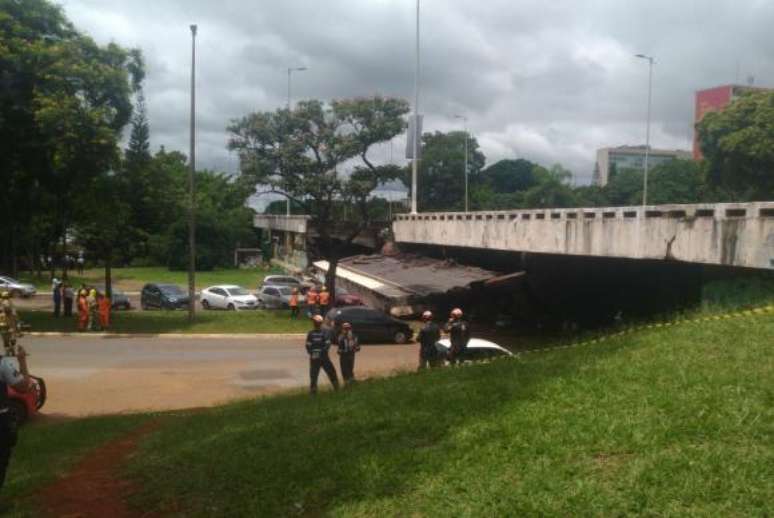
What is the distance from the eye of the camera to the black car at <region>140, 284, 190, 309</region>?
3397 cm

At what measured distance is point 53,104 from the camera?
2198 centimetres

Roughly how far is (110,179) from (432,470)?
2193 cm

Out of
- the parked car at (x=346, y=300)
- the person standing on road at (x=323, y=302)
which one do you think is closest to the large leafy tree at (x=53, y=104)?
the person standing on road at (x=323, y=302)

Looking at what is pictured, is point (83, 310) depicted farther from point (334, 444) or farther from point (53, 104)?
point (334, 444)

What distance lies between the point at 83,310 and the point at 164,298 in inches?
351

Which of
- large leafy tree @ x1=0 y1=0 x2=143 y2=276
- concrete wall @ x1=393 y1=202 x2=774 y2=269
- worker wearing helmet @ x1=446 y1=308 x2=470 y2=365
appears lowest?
worker wearing helmet @ x1=446 y1=308 x2=470 y2=365

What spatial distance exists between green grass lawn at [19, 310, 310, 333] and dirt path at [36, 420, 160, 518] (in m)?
17.0

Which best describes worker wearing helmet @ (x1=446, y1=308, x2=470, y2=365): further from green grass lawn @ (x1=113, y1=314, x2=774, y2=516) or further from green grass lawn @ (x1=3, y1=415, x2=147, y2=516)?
green grass lawn @ (x1=3, y1=415, x2=147, y2=516)

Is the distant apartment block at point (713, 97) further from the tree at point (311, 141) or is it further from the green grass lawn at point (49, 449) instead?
the green grass lawn at point (49, 449)

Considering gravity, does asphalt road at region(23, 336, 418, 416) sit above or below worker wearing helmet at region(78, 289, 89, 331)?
below

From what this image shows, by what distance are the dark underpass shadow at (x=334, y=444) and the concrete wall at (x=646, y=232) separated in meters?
5.49

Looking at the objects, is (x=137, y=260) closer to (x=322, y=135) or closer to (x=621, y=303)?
(x=322, y=135)

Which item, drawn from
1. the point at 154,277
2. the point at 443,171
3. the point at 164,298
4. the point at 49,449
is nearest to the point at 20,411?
the point at 49,449

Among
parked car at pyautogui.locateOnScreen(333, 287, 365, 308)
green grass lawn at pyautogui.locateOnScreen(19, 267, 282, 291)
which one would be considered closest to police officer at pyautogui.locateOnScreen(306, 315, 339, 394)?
parked car at pyautogui.locateOnScreen(333, 287, 365, 308)
